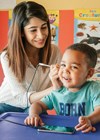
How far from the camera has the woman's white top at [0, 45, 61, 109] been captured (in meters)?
1.23

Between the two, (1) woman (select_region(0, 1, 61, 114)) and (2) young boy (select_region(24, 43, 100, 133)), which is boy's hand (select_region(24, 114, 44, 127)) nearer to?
(2) young boy (select_region(24, 43, 100, 133))

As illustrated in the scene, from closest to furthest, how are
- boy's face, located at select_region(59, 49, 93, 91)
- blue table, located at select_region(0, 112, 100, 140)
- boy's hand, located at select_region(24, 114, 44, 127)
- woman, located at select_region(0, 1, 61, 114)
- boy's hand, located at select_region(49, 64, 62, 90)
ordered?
blue table, located at select_region(0, 112, 100, 140)
boy's hand, located at select_region(24, 114, 44, 127)
boy's face, located at select_region(59, 49, 93, 91)
boy's hand, located at select_region(49, 64, 62, 90)
woman, located at select_region(0, 1, 61, 114)

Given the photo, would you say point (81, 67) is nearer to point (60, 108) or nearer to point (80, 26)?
point (60, 108)

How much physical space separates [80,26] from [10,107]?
1036 millimetres

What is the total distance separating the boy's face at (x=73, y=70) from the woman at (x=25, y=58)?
0.28 meters

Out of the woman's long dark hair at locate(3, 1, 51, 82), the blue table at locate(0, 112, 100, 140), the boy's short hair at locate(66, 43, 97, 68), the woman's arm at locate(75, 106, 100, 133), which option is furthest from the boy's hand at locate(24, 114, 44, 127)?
the woman's long dark hair at locate(3, 1, 51, 82)

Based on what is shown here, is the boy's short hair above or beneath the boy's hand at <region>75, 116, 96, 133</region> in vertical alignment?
above

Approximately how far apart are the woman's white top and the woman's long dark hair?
0.02 meters

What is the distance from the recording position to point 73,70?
90cm

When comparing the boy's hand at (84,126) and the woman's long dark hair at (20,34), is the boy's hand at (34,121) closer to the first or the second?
the boy's hand at (84,126)

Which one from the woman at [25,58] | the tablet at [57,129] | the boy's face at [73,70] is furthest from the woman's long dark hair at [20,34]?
the tablet at [57,129]

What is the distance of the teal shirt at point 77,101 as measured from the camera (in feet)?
3.01

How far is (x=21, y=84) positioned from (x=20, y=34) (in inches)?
9.3

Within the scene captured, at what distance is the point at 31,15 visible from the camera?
120cm
